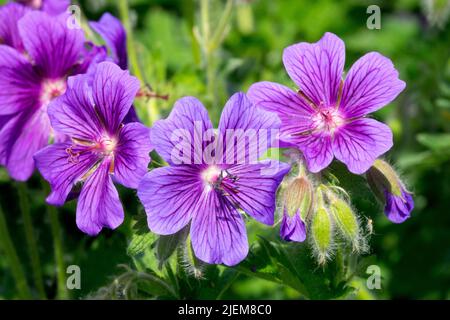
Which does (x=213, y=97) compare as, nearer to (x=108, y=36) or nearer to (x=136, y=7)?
(x=108, y=36)

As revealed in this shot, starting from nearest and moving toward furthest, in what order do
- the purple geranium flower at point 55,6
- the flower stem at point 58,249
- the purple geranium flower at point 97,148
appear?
1. the purple geranium flower at point 97,148
2. the purple geranium flower at point 55,6
3. the flower stem at point 58,249

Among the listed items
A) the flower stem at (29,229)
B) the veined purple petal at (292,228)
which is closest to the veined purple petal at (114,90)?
the veined purple petal at (292,228)

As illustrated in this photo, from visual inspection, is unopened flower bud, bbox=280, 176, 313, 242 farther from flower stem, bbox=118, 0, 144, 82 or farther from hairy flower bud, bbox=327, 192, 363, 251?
flower stem, bbox=118, 0, 144, 82

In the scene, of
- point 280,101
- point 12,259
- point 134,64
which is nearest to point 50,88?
point 134,64

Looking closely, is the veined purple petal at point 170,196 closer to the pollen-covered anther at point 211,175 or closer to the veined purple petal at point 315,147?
the pollen-covered anther at point 211,175

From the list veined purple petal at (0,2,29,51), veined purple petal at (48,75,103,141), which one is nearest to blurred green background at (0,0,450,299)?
veined purple petal at (48,75,103,141)

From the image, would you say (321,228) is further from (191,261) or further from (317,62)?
(317,62)

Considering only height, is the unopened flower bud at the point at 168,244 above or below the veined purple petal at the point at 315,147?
below

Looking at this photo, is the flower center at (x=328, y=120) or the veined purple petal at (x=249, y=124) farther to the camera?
the flower center at (x=328, y=120)
